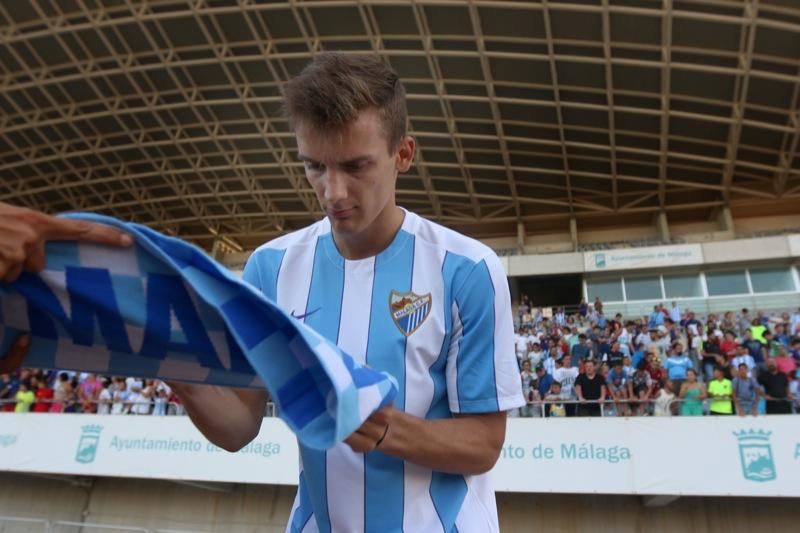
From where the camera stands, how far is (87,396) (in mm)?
14125

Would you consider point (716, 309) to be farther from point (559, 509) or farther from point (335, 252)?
point (335, 252)

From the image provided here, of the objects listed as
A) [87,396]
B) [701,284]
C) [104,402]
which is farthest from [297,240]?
[701,284]

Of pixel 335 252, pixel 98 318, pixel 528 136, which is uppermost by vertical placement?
pixel 528 136

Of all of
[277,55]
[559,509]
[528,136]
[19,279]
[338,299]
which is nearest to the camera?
[19,279]

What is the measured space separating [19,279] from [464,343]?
94 cm

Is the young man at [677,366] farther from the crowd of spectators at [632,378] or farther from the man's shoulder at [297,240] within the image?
the man's shoulder at [297,240]

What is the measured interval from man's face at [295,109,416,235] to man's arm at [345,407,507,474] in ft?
1.60

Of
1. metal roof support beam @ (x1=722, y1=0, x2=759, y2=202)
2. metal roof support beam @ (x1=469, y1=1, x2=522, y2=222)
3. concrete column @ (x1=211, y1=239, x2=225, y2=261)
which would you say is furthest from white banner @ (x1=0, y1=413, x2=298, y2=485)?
concrete column @ (x1=211, y1=239, x2=225, y2=261)

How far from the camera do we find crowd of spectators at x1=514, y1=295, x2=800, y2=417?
33.8 ft

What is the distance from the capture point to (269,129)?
26.7m

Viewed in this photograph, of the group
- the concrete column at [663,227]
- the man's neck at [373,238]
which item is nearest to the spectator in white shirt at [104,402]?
the man's neck at [373,238]

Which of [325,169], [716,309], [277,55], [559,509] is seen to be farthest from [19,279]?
[716,309]

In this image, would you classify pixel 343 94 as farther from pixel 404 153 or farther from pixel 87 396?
pixel 87 396

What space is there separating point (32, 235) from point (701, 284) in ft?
91.2
